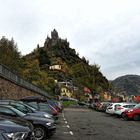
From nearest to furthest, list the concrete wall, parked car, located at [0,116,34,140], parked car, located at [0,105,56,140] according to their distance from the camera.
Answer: parked car, located at [0,116,34,140]
parked car, located at [0,105,56,140]
the concrete wall

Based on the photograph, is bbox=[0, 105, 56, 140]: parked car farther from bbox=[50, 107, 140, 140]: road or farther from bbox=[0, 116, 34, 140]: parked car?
bbox=[0, 116, 34, 140]: parked car

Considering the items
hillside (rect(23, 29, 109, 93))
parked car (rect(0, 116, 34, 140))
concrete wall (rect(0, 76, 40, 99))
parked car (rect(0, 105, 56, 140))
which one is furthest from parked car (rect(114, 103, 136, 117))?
hillside (rect(23, 29, 109, 93))

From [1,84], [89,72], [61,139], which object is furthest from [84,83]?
[61,139]

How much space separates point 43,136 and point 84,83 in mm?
131385

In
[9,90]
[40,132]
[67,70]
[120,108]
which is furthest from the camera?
[67,70]

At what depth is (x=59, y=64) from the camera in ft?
592

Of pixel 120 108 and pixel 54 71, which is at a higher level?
pixel 54 71

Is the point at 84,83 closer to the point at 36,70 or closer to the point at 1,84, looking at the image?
the point at 36,70

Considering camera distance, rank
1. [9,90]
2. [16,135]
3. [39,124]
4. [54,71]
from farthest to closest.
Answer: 1. [54,71]
2. [9,90]
3. [39,124]
4. [16,135]

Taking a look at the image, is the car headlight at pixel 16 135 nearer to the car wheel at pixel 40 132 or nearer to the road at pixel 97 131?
the car wheel at pixel 40 132

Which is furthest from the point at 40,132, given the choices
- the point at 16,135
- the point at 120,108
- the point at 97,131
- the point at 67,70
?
the point at 67,70

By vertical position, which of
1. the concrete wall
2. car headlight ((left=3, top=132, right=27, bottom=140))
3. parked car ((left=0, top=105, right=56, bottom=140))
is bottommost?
car headlight ((left=3, top=132, right=27, bottom=140))

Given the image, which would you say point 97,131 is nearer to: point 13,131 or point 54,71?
point 13,131

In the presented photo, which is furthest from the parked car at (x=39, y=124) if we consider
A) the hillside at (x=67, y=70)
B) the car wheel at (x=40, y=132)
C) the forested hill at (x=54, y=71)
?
the hillside at (x=67, y=70)
